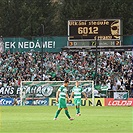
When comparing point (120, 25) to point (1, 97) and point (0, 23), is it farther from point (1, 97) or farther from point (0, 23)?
point (0, 23)

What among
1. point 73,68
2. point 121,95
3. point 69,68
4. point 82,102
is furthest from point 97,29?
point 121,95

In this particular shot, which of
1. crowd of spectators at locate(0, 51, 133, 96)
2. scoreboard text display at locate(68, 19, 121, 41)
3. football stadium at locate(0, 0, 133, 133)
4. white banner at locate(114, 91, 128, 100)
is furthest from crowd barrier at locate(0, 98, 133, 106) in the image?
scoreboard text display at locate(68, 19, 121, 41)

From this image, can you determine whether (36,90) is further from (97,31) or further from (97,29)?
(97,29)

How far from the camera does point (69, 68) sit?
5384 centimetres

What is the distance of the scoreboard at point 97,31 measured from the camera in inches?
2173

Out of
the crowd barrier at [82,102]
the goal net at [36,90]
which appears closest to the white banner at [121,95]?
the crowd barrier at [82,102]

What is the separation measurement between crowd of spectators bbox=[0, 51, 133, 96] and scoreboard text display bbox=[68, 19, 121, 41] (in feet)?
5.09

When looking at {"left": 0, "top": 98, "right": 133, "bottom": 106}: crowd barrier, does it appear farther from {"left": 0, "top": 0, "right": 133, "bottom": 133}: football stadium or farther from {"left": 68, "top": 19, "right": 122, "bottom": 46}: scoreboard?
{"left": 68, "top": 19, "right": 122, "bottom": 46}: scoreboard

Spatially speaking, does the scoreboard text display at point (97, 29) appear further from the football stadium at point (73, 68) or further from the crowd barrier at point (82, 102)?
the crowd barrier at point (82, 102)

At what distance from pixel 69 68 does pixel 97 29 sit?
4843 millimetres

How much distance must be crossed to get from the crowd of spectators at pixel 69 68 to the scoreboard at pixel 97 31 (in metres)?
1.34

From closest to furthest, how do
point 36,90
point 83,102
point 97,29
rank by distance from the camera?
point 83,102
point 36,90
point 97,29

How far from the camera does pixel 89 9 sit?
74.8 m

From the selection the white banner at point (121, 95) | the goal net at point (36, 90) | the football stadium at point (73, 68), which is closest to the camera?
the white banner at point (121, 95)
